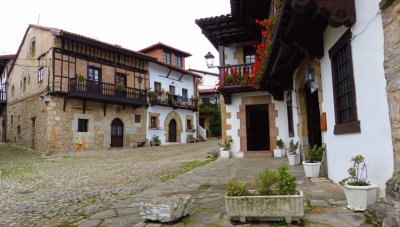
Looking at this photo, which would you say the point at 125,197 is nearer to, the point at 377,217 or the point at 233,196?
the point at 233,196

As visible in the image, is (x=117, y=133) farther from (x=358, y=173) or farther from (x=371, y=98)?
(x=371, y=98)

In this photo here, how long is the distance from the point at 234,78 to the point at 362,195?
310 inches

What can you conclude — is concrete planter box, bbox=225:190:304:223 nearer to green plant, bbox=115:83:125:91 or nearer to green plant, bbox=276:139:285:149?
green plant, bbox=276:139:285:149

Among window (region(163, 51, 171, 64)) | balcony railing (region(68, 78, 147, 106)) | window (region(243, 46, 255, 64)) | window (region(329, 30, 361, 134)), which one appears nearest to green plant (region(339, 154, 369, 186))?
window (region(329, 30, 361, 134))

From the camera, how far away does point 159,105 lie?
24.2m

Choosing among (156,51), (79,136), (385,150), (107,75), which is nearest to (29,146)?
(79,136)

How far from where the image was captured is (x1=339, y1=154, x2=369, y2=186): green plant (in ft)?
11.3

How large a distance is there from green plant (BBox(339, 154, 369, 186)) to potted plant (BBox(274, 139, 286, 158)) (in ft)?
21.9

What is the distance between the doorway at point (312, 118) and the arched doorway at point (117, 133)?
50.4 ft

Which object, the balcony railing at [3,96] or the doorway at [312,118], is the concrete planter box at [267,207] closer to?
the doorway at [312,118]

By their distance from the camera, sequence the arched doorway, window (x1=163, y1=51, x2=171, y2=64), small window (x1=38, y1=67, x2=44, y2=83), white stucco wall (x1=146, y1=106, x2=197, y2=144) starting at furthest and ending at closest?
window (x1=163, y1=51, x2=171, y2=64) → white stucco wall (x1=146, y1=106, x2=197, y2=144) → the arched doorway → small window (x1=38, y1=67, x2=44, y2=83)

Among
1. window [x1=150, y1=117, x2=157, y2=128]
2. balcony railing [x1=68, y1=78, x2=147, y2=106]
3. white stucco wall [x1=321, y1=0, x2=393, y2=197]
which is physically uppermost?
balcony railing [x1=68, y1=78, x2=147, y2=106]

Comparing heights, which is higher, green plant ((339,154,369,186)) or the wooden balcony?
the wooden balcony

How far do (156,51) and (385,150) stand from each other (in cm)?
2402
